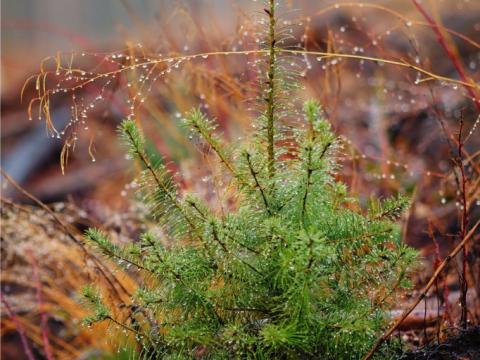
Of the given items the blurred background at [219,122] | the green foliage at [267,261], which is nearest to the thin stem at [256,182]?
the green foliage at [267,261]

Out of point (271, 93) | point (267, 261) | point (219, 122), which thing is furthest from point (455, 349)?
point (219, 122)

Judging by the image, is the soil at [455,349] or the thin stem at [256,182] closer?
the thin stem at [256,182]

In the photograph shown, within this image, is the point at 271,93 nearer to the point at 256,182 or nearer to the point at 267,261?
the point at 256,182

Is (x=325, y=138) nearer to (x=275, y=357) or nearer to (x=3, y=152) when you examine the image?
(x=275, y=357)

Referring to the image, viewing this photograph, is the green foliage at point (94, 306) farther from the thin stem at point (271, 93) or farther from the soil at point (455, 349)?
the soil at point (455, 349)

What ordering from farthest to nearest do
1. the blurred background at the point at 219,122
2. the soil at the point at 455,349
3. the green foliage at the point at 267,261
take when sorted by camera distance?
the blurred background at the point at 219,122 → the soil at the point at 455,349 → the green foliage at the point at 267,261
